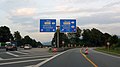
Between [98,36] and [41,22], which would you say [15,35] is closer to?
[98,36]

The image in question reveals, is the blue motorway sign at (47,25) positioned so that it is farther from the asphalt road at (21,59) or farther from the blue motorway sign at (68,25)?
the asphalt road at (21,59)

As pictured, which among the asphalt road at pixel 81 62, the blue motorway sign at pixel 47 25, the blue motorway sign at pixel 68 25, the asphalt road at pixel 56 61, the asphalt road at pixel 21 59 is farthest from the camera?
the blue motorway sign at pixel 68 25

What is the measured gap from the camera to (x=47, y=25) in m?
57.7

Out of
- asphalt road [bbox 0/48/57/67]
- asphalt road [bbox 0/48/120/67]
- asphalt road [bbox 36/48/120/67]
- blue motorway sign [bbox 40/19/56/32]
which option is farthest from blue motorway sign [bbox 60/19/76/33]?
asphalt road [bbox 36/48/120/67]

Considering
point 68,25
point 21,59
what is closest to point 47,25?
point 68,25

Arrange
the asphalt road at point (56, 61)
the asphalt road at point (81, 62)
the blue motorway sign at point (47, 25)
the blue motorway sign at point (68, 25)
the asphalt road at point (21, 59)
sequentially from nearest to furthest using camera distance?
1. the asphalt road at point (81, 62)
2. the asphalt road at point (56, 61)
3. the asphalt road at point (21, 59)
4. the blue motorway sign at point (47, 25)
5. the blue motorway sign at point (68, 25)

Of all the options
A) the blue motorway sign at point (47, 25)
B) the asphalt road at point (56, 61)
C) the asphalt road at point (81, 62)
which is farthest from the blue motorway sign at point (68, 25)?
the asphalt road at point (81, 62)

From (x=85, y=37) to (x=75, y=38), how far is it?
43.4 ft

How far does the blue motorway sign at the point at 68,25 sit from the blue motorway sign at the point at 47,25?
2247 millimetres

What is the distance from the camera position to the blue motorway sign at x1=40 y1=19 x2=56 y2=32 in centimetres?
5697

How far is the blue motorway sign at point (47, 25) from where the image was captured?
2243 inches

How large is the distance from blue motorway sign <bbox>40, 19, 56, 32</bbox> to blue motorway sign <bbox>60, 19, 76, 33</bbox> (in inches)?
88.5

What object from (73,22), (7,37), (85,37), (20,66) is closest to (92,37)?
(85,37)

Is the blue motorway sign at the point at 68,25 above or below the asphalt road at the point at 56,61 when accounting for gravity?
above
